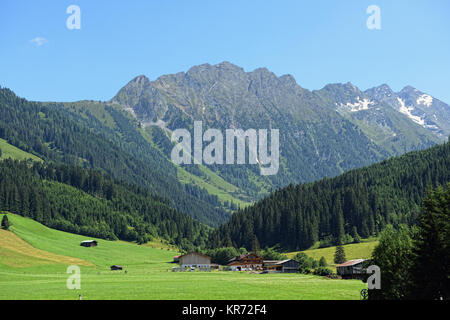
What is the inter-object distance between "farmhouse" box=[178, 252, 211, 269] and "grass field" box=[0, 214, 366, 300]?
11294 mm

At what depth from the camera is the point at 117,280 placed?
102 m

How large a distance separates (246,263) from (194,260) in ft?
68.1

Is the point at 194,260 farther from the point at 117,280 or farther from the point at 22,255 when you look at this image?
the point at 117,280

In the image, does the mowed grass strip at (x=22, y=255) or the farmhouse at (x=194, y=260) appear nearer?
the mowed grass strip at (x=22, y=255)

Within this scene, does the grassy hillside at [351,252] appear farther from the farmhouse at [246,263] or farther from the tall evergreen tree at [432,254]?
the tall evergreen tree at [432,254]

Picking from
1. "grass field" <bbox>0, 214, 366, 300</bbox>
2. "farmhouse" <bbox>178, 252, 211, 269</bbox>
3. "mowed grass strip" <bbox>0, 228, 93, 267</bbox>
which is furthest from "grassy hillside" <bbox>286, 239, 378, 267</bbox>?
"mowed grass strip" <bbox>0, 228, 93, 267</bbox>

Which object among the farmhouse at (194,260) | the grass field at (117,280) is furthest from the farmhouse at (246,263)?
the grass field at (117,280)

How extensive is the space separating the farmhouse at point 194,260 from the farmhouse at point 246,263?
1096cm

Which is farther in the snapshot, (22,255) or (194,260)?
(194,260)

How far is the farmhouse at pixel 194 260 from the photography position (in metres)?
181

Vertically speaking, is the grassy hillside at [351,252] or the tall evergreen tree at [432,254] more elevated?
the tall evergreen tree at [432,254]

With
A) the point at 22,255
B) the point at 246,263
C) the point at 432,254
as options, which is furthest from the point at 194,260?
the point at 432,254

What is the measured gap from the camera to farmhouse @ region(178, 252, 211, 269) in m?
181
